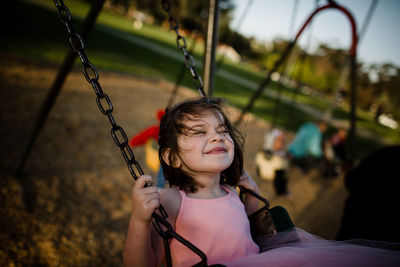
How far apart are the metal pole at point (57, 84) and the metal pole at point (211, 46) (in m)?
0.87

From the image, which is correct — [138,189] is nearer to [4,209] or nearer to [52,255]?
[52,255]

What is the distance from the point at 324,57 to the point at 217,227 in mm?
35777

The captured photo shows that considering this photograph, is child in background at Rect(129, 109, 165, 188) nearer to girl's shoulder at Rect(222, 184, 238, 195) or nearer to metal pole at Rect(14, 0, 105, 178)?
girl's shoulder at Rect(222, 184, 238, 195)

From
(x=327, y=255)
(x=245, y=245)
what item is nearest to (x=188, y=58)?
(x=245, y=245)

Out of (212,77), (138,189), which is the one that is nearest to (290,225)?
(138,189)

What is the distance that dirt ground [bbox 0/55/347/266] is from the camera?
1.97 m

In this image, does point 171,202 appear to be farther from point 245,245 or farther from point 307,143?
point 307,143

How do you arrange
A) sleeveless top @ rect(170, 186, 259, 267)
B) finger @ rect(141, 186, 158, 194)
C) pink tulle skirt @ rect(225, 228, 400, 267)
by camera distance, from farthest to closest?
sleeveless top @ rect(170, 186, 259, 267) < finger @ rect(141, 186, 158, 194) < pink tulle skirt @ rect(225, 228, 400, 267)

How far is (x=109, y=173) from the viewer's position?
3.10 meters

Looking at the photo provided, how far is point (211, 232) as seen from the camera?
108 cm

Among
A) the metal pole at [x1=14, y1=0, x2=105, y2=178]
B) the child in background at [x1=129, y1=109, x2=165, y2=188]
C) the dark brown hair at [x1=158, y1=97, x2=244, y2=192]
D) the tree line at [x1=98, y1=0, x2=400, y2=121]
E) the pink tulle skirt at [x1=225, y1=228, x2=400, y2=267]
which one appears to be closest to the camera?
the pink tulle skirt at [x1=225, y1=228, x2=400, y2=267]

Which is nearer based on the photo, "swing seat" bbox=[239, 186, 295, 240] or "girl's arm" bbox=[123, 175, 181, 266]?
"girl's arm" bbox=[123, 175, 181, 266]

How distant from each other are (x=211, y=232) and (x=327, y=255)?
1.57 feet

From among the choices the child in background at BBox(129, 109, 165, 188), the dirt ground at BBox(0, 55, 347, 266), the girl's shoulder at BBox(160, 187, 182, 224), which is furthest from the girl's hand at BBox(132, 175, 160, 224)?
the dirt ground at BBox(0, 55, 347, 266)
